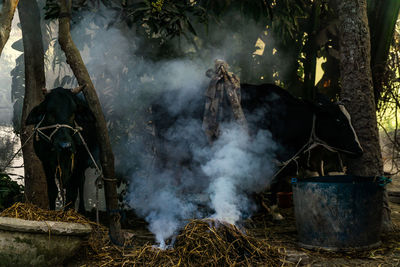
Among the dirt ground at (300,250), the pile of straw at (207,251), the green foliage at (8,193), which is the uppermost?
the green foliage at (8,193)

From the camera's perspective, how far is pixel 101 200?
1064 centimetres

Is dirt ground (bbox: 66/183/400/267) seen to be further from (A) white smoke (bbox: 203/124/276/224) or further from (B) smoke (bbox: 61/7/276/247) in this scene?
(A) white smoke (bbox: 203/124/276/224)

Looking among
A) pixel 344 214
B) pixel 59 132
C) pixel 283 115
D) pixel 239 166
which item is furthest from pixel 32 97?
pixel 344 214

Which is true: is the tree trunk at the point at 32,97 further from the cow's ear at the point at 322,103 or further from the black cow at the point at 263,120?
the cow's ear at the point at 322,103

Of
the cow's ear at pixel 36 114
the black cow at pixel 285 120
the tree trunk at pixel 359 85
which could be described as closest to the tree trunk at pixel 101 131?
the cow's ear at pixel 36 114

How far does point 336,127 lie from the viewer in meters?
5.86

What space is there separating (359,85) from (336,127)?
0.77 metres

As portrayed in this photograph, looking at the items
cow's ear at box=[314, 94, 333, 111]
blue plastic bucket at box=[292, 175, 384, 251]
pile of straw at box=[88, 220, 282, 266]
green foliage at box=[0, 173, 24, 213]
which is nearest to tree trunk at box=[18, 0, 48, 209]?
green foliage at box=[0, 173, 24, 213]

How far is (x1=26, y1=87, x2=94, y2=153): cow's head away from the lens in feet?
14.4

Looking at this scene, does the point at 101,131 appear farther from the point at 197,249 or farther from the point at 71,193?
the point at 197,249

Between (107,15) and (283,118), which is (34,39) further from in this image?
(283,118)

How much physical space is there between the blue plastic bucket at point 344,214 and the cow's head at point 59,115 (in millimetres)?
2988

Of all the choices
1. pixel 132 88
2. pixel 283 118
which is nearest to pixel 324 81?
pixel 283 118

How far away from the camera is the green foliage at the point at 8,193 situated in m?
6.85
